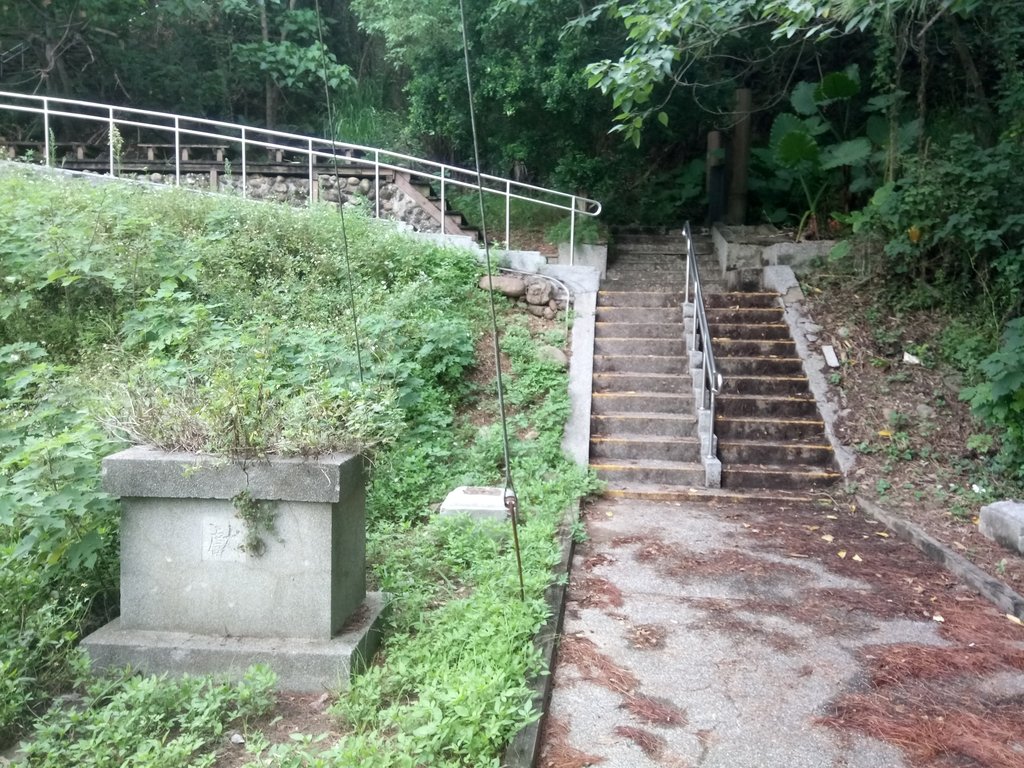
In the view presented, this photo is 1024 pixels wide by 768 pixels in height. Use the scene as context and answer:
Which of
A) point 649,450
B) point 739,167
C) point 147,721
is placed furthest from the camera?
point 739,167

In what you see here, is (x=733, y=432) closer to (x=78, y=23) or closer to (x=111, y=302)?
(x=111, y=302)

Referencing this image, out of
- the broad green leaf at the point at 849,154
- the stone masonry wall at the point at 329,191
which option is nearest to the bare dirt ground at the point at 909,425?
the broad green leaf at the point at 849,154

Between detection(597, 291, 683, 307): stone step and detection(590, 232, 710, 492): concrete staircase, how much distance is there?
13 mm

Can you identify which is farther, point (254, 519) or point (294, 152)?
point (294, 152)

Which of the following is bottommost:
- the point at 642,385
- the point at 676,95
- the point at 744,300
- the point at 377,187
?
the point at 642,385

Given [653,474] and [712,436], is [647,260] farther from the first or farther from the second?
[653,474]

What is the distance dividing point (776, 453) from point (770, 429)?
309 mm

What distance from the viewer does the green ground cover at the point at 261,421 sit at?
2885 mm

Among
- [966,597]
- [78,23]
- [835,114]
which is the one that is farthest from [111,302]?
[835,114]

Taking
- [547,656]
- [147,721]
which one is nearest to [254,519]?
[147,721]

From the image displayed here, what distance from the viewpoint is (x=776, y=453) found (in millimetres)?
7332

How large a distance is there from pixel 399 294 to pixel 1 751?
5.74 meters

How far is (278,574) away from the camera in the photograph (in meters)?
3.24

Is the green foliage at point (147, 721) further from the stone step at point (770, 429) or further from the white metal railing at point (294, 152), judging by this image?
the white metal railing at point (294, 152)
